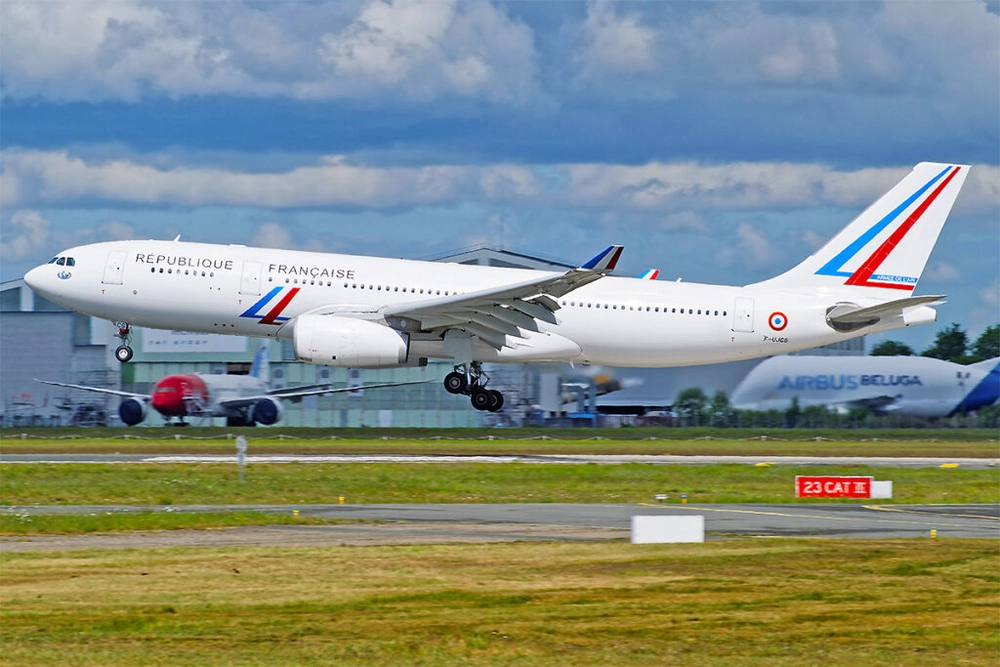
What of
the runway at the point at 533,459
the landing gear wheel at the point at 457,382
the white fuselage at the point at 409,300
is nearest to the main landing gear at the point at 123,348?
the white fuselage at the point at 409,300

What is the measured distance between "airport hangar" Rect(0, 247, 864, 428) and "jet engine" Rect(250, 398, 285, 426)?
2.08m

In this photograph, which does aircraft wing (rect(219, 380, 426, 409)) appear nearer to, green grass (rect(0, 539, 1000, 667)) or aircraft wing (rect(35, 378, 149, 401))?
aircraft wing (rect(35, 378, 149, 401))

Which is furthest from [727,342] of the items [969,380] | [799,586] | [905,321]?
[799,586]

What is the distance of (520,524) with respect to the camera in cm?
2088

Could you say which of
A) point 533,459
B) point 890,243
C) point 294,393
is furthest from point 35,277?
point 890,243

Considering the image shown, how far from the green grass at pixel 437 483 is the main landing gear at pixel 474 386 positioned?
17.6ft

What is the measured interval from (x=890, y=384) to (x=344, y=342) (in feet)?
90.4

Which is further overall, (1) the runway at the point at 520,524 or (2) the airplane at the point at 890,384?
(2) the airplane at the point at 890,384

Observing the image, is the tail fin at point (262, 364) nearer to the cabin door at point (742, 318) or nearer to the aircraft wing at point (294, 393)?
the aircraft wing at point (294, 393)

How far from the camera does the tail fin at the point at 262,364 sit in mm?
61041

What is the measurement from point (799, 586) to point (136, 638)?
766cm

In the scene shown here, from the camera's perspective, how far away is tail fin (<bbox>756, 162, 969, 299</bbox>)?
1567 inches

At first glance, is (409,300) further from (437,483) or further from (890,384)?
(890,384)

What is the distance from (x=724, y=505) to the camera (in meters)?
24.7
